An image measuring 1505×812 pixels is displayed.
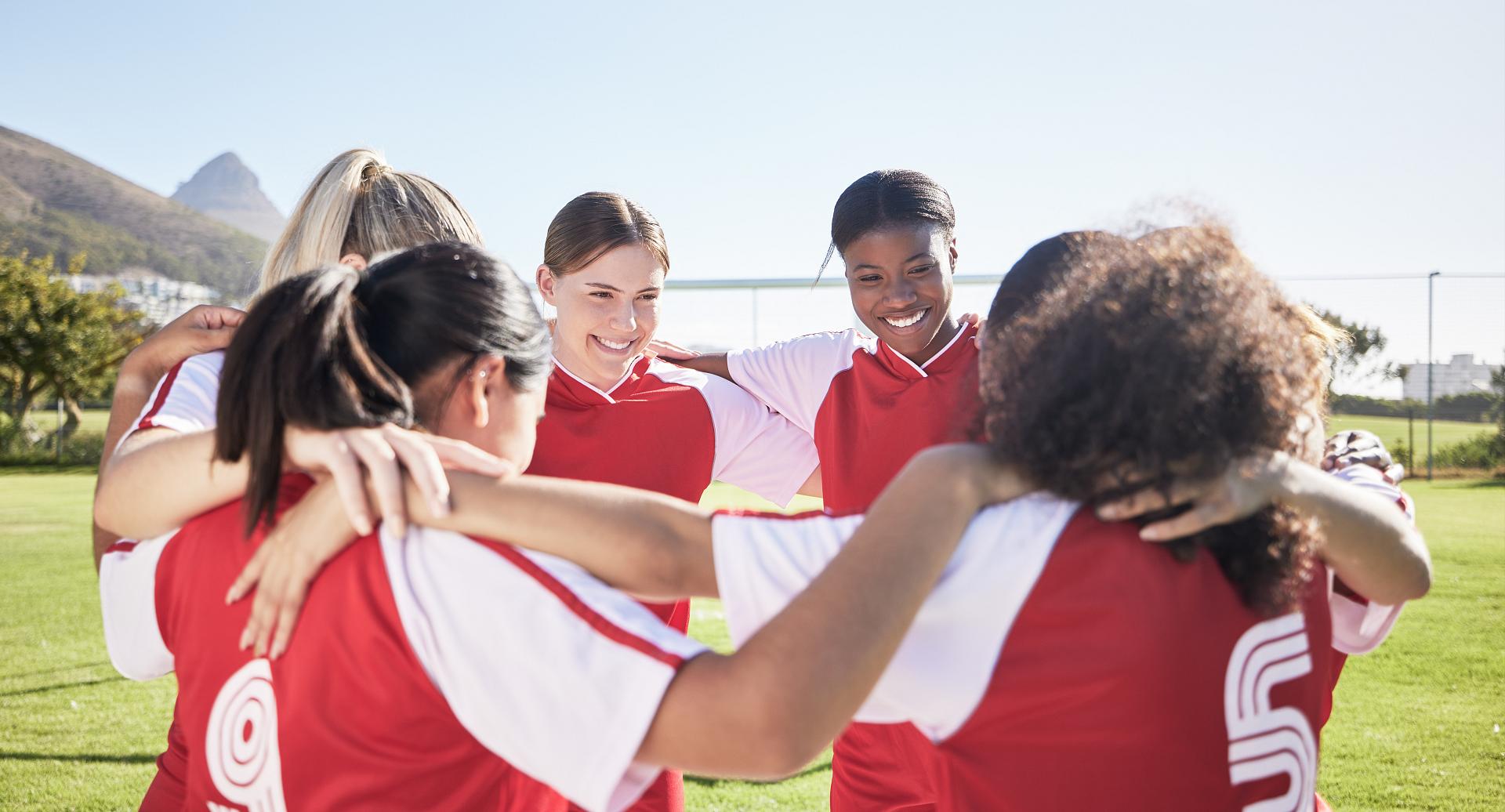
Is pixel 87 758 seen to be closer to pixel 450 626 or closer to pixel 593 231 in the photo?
pixel 593 231

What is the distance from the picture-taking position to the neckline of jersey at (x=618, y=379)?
2.80 metres

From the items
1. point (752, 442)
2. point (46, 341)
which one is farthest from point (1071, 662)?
point (46, 341)

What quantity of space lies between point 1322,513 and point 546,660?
0.87 m

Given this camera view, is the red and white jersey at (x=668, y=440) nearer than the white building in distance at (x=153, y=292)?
Yes

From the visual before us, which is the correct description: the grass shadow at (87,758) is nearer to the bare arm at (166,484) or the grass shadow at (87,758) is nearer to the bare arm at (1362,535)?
the bare arm at (166,484)

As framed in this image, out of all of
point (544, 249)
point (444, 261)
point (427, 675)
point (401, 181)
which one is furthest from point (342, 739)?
point (544, 249)

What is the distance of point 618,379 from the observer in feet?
9.48

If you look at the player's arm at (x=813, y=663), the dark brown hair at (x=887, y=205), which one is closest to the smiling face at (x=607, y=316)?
the dark brown hair at (x=887, y=205)

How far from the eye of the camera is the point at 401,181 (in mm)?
2266

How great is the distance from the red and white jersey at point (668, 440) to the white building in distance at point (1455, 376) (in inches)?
692

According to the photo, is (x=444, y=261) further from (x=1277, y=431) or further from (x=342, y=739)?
(x=1277, y=431)

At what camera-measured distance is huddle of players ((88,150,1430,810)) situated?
98 cm

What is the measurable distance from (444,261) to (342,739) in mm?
569

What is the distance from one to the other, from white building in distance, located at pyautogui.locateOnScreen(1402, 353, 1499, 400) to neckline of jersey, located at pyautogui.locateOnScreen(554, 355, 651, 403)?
17909 millimetres
